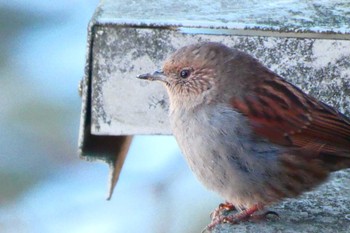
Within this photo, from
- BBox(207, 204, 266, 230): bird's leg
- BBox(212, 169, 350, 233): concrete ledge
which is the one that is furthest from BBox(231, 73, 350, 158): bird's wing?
BBox(207, 204, 266, 230): bird's leg

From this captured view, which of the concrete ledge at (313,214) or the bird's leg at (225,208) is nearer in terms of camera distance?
the concrete ledge at (313,214)

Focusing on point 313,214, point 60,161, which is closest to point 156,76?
point 313,214

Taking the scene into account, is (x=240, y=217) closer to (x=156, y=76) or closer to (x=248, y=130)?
(x=248, y=130)

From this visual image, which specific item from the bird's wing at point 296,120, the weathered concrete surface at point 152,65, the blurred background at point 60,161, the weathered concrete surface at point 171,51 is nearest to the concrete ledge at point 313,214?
the weathered concrete surface at point 171,51

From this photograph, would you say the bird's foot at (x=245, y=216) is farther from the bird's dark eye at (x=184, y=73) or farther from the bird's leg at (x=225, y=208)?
the bird's dark eye at (x=184, y=73)

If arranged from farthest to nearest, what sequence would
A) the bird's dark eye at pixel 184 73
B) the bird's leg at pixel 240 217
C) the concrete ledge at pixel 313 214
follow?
1. the bird's dark eye at pixel 184 73
2. the bird's leg at pixel 240 217
3. the concrete ledge at pixel 313 214

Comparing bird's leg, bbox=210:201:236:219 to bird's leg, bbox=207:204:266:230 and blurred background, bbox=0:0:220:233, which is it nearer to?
bird's leg, bbox=207:204:266:230
